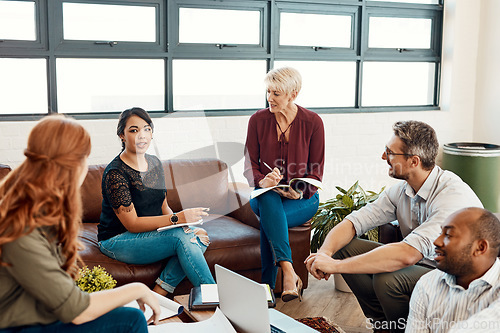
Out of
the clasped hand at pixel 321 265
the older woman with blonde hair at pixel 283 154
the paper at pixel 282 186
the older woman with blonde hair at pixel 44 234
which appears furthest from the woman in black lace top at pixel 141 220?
the older woman with blonde hair at pixel 44 234

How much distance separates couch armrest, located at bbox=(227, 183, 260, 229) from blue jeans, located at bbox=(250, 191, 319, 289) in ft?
0.67

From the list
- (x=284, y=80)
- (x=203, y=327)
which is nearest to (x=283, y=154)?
(x=284, y=80)

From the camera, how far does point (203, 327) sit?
2115mm

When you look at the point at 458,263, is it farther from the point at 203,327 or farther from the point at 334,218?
the point at 334,218

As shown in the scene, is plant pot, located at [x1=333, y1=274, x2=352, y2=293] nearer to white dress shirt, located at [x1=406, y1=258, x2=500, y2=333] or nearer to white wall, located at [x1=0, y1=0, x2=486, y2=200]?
white wall, located at [x1=0, y1=0, x2=486, y2=200]

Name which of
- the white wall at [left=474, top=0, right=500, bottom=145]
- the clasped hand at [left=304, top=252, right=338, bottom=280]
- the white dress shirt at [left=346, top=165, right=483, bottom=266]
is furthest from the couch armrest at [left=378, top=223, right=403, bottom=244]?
the white wall at [left=474, top=0, right=500, bottom=145]

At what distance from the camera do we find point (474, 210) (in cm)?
194

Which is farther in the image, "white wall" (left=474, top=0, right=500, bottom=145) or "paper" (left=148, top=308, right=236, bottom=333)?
"white wall" (left=474, top=0, right=500, bottom=145)

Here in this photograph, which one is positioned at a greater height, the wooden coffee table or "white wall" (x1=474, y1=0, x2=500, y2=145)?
"white wall" (x1=474, y1=0, x2=500, y2=145)

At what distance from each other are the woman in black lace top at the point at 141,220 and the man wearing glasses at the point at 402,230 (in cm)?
66

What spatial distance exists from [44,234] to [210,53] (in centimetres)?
309

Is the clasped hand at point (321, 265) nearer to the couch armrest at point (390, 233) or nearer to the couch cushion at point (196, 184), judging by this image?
the couch armrest at point (390, 233)

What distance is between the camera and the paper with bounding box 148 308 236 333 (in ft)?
6.73

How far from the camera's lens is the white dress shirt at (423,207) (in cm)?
246
